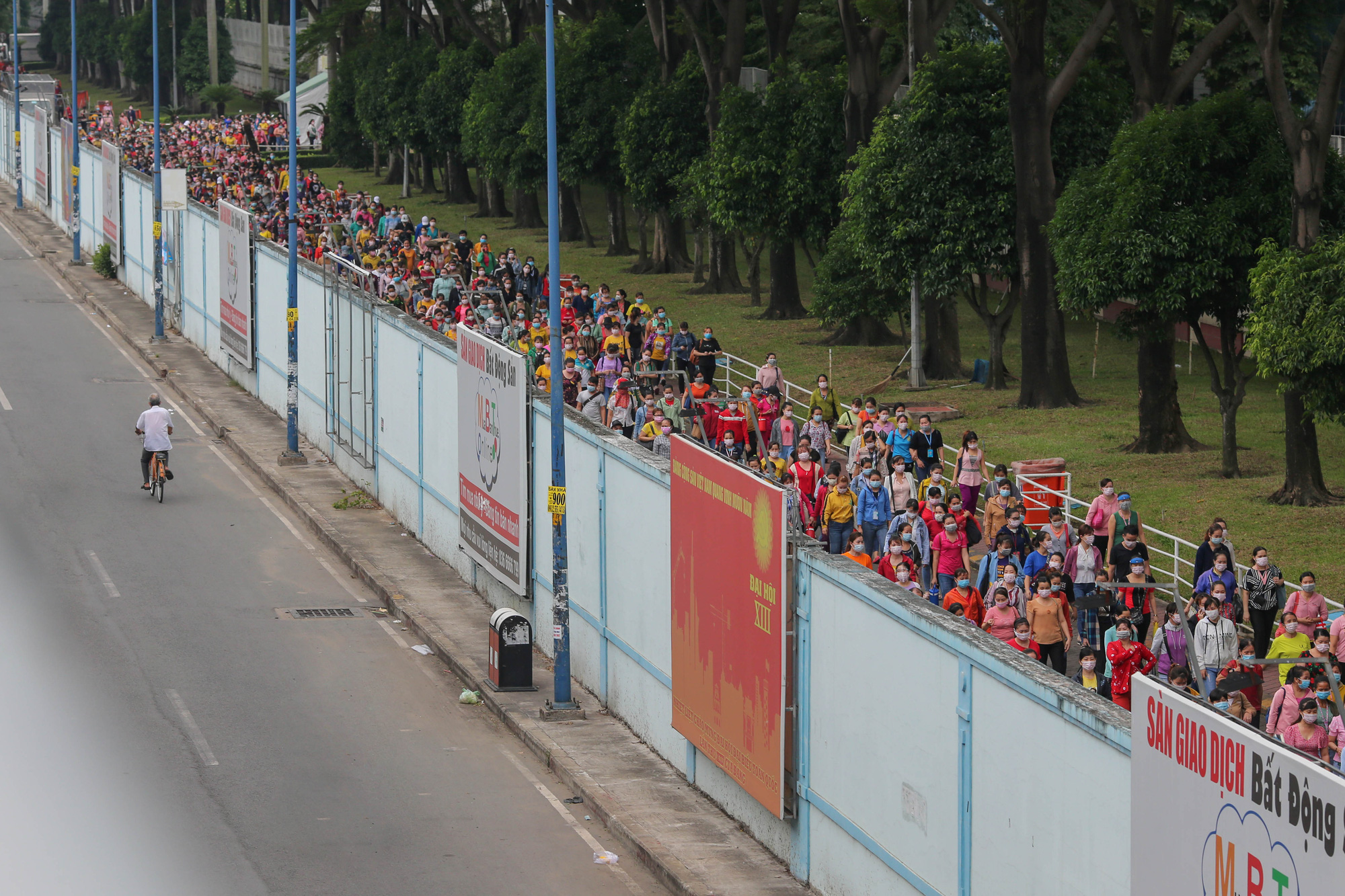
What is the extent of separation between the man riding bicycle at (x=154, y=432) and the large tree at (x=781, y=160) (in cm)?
1916

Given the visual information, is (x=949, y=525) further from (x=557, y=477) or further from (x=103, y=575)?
(x=103, y=575)

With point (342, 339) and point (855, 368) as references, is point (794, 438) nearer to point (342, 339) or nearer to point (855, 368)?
point (342, 339)

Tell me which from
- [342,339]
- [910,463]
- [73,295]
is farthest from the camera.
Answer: [73,295]

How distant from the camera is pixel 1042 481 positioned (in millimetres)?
26531

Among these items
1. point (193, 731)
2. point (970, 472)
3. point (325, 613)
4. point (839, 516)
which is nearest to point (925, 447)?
point (970, 472)

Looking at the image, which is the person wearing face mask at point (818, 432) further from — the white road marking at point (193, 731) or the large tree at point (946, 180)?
the white road marking at point (193, 731)

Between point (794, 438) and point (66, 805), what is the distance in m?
13.9

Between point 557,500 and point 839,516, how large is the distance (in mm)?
5246

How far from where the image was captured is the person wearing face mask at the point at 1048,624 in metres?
18.3

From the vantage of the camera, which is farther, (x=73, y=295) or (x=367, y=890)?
(x=73, y=295)

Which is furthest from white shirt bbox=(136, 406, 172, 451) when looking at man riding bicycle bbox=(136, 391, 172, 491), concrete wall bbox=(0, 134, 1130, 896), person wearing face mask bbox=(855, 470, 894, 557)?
person wearing face mask bbox=(855, 470, 894, 557)

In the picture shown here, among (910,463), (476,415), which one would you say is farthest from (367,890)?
(910,463)

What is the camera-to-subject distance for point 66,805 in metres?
16.2

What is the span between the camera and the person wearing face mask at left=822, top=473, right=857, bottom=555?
22672 mm
